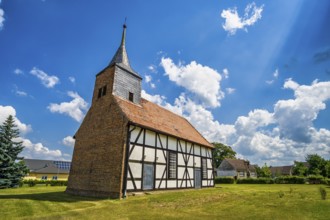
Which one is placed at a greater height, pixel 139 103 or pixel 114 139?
pixel 139 103

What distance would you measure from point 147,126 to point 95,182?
5.19m

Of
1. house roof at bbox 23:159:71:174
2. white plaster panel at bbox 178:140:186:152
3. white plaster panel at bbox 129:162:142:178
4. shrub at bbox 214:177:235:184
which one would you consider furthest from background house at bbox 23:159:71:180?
white plaster panel at bbox 129:162:142:178

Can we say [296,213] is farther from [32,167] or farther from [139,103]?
[32,167]

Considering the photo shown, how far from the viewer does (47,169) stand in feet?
175

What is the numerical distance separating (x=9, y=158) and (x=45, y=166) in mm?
33342

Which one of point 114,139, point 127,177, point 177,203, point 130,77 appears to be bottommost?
point 177,203

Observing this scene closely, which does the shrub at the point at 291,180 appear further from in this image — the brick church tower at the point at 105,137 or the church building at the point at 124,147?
the brick church tower at the point at 105,137

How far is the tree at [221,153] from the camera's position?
68000 millimetres

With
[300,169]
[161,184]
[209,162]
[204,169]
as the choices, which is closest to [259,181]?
[300,169]

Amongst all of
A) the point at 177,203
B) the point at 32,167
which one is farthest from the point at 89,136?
the point at 32,167

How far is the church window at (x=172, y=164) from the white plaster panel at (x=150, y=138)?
7.12 ft

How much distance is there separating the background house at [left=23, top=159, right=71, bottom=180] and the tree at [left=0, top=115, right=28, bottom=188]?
2601 cm

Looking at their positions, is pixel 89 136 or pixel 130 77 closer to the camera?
pixel 89 136

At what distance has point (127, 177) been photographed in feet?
44.3
